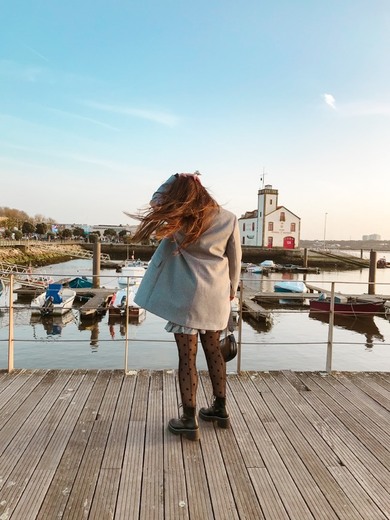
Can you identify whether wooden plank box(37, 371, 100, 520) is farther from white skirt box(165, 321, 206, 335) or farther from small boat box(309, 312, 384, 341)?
small boat box(309, 312, 384, 341)

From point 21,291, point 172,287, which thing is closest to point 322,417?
point 172,287

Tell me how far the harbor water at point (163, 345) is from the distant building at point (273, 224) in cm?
3238

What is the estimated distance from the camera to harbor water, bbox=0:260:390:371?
9.17m

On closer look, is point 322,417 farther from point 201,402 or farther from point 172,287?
point 172,287

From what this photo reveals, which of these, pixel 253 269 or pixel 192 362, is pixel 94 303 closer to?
pixel 192 362

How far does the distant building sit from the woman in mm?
46032

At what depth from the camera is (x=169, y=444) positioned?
2184 millimetres

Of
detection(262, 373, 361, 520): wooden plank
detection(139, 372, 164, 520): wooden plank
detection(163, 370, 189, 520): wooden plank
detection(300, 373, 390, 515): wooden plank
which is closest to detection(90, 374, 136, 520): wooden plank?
detection(139, 372, 164, 520): wooden plank

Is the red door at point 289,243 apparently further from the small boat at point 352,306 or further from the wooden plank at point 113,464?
the wooden plank at point 113,464

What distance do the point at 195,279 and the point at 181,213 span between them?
14.7 inches

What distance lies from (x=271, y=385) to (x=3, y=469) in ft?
6.77

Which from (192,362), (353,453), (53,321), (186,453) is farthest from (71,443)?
(53,321)

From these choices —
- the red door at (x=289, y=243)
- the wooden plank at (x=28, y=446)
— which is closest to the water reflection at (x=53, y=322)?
the wooden plank at (x=28, y=446)

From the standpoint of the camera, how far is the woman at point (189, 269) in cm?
200
